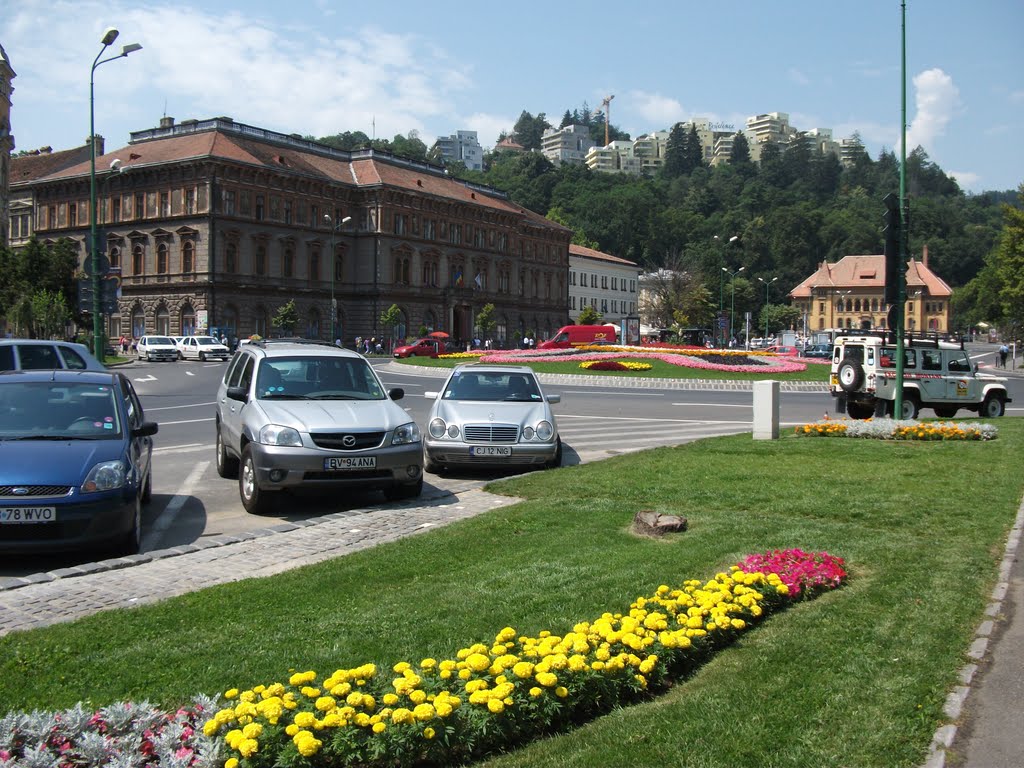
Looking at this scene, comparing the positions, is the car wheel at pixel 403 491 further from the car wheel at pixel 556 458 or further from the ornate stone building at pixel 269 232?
the ornate stone building at pixel 269 232

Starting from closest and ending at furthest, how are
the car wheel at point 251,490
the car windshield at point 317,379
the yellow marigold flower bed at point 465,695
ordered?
the yellow marigold flower bed at point 465,695
the car wheel at point 251,490
the car windshield at point 317,379

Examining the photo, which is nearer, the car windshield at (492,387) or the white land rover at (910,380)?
the car windshield at (492,387)

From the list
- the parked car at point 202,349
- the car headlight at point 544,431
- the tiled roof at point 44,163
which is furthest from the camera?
the tiled roof at point 44,163

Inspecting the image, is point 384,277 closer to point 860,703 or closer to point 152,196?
point 152,196

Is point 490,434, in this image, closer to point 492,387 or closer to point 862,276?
point 492,387

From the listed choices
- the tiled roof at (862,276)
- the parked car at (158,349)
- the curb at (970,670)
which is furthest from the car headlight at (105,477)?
the tiled roof at (862,276)

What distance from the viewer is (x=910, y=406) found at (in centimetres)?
2220

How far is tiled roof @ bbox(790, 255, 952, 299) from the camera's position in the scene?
13188 centimetres

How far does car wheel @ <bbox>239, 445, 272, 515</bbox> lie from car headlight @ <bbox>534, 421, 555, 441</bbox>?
410cm

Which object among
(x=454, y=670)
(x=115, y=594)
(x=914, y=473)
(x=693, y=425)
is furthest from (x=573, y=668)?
(x=693, y=425)

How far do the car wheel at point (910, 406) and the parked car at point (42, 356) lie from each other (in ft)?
56.5

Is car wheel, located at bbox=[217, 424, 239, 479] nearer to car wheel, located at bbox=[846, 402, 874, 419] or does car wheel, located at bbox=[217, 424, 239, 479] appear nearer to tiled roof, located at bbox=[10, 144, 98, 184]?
car wheel, located at bbox=[846, 402, 874, 419]

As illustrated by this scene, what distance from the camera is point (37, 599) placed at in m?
6.74

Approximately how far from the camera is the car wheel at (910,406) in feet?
72.8
